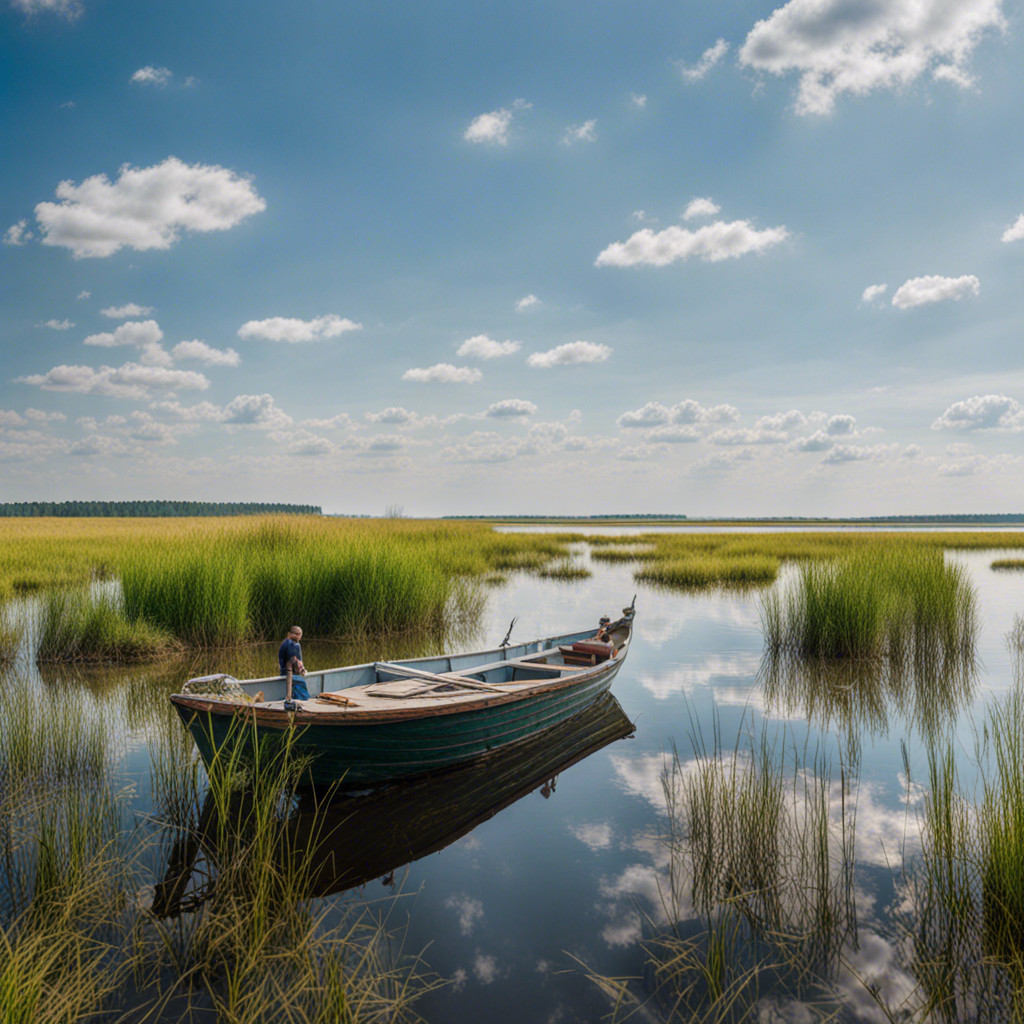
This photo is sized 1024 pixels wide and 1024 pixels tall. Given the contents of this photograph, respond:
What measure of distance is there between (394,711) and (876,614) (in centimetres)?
1186

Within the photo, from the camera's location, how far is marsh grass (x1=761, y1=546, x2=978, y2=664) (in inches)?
564

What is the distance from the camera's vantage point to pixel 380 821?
7.12 meters

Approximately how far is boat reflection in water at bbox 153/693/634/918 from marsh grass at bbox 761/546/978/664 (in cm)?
735

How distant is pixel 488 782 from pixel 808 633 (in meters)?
9.59

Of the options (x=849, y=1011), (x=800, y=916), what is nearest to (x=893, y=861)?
(x=800, y=916)

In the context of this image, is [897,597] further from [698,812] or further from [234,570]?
[234,570]

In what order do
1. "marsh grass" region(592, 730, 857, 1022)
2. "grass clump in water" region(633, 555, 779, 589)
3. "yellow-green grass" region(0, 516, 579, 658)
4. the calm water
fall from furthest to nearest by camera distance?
"grass clump in water" region(633, 555, 779, 589)
"yellow-green grass" region(0, 516, 579, 658)
the calm water
"marsh grass" region(592, 730, 857, 1022)

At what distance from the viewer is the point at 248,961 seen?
4246mm

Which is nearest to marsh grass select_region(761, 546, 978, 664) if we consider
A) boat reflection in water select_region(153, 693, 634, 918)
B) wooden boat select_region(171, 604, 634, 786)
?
wooden boat select_region(171, 604, 634, 786)

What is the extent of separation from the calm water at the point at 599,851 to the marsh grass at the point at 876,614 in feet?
4.53

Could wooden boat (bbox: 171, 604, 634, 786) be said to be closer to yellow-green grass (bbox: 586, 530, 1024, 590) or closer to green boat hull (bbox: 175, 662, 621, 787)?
green boat hull (bbox: 175, 662, 621, 787)

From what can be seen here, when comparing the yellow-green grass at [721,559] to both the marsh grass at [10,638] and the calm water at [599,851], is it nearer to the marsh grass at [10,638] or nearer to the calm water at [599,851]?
the calm water at [599,851]

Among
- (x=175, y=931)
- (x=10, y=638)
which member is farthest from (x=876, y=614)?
(x=10, y=638)

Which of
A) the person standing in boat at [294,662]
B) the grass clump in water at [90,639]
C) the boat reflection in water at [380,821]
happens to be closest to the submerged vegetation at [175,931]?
the boat reflection in water at [380,821]
